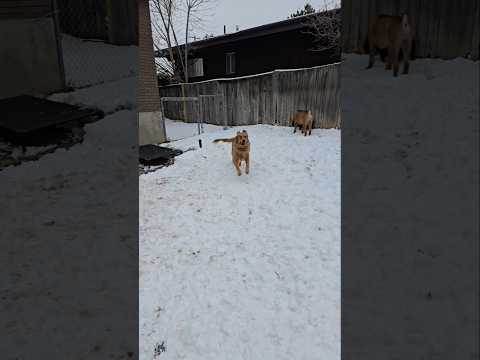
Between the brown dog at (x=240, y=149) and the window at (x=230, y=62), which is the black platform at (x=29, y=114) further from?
the window at (x=230, y=62)

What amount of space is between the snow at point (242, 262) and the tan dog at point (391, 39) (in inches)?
61.4

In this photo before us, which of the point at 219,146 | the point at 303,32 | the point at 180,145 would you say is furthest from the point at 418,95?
the point at 303,32

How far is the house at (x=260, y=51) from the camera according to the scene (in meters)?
8.73

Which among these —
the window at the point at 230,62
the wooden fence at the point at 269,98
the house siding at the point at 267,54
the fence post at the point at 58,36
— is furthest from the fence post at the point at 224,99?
the fence post at the point at 58,36

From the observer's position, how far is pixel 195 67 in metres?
13.7

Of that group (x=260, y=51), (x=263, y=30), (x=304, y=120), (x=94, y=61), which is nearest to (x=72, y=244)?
(x=94, y=61)

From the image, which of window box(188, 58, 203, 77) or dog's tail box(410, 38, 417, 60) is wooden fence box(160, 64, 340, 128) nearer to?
window box(188, 58, 203, 77)

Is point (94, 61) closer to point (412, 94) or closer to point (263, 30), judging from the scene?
point (412, 94)

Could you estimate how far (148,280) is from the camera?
2.30 meters

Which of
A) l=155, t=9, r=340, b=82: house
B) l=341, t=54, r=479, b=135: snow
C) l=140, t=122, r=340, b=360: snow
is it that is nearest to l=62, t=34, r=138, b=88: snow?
l=341, t=54, r=479, b=135: snow

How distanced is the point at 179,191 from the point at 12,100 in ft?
12.1

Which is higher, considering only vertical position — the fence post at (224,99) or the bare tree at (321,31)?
the bare tree at (321,31)

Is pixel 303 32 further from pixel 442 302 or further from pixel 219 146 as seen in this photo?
pixel 442 302

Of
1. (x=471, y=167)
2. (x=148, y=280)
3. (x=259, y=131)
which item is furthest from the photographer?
(x=259, y=131)
